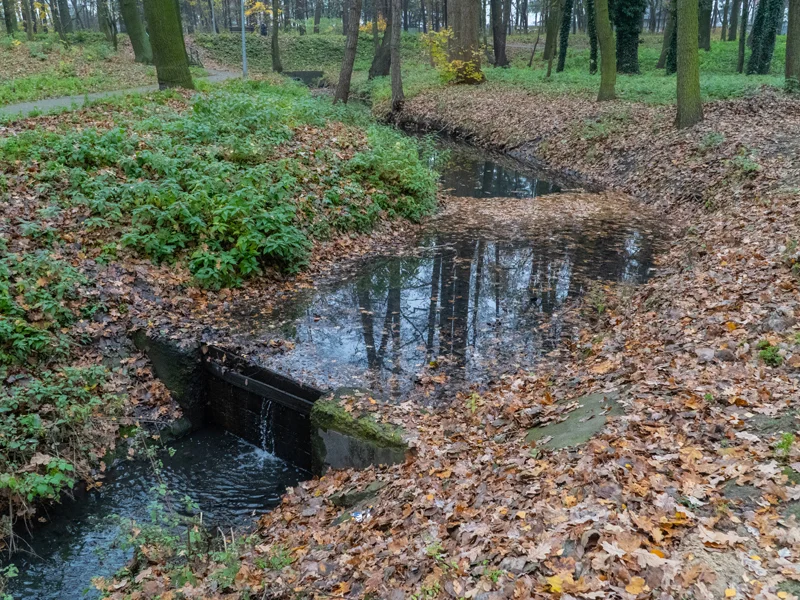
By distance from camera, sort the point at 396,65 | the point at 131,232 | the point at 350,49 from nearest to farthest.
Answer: the point at 131,232
the point at 350,49
the point at 396,65

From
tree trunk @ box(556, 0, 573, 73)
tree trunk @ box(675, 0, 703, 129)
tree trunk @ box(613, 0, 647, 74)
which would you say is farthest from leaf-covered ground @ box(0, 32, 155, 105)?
tree trunk @ box(613, 0, 647, 74)

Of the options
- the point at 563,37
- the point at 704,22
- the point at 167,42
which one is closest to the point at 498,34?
the point at 563,37

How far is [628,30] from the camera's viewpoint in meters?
29.3

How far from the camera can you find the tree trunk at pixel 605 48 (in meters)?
20.0

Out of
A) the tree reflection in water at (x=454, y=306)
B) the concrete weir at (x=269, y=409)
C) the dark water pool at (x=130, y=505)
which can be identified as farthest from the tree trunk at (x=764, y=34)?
the dark water pool at (x=130, y=505)

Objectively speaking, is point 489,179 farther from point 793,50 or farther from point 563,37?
point 563,37

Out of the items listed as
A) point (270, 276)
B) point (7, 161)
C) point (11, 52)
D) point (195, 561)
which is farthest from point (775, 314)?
point (11, 52)

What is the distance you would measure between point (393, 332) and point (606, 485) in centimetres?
467

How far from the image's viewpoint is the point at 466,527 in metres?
4.32

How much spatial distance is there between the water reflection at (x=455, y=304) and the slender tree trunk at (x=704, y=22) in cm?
2588

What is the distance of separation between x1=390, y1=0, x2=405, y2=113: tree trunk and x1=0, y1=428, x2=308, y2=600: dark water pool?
19.8 meters

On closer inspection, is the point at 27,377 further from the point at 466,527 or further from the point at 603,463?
the point at 603,463

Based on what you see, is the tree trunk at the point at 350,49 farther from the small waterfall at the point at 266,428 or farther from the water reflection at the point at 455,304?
the small waterfall at the point at 266,428

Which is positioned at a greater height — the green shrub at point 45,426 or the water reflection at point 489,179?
the water reflection at point 489,179
